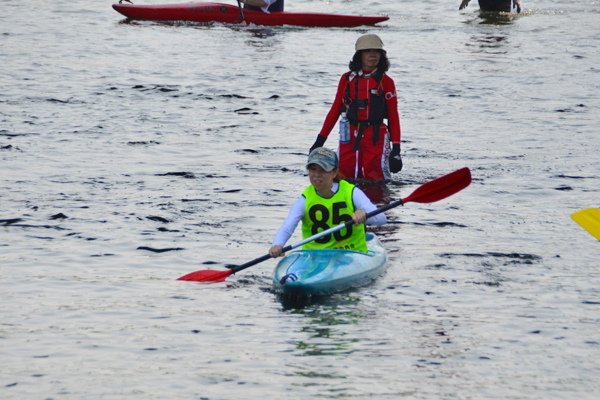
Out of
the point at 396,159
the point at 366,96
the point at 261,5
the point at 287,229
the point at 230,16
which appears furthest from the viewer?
the point at 230,16

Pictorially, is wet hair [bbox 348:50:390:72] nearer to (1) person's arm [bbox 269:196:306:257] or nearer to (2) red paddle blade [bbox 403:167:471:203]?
(2) red paddle blade [bbox 403:167:471:203]

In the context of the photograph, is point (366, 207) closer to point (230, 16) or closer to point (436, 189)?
point (436, 189)

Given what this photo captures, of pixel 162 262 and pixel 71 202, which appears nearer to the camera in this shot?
pixel 162 262

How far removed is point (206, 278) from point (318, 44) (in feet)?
56.0

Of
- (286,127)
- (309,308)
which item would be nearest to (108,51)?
(286,127)

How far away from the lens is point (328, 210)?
577 cm

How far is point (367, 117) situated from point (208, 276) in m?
3.09

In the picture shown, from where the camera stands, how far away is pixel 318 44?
22000 mm

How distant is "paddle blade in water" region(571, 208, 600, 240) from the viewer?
541 centimetres

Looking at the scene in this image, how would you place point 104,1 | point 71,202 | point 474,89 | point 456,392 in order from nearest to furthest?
point 456,392 → point 71,202 → point 474,89 → point 104,1

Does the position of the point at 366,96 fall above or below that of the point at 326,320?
above

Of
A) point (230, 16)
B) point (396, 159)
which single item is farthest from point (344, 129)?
point (230, 16)

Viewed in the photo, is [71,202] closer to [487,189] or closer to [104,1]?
[487,189]

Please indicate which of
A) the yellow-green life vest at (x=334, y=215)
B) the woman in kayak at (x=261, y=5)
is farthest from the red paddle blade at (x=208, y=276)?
the woman in kayak at (x=261, y=5)
